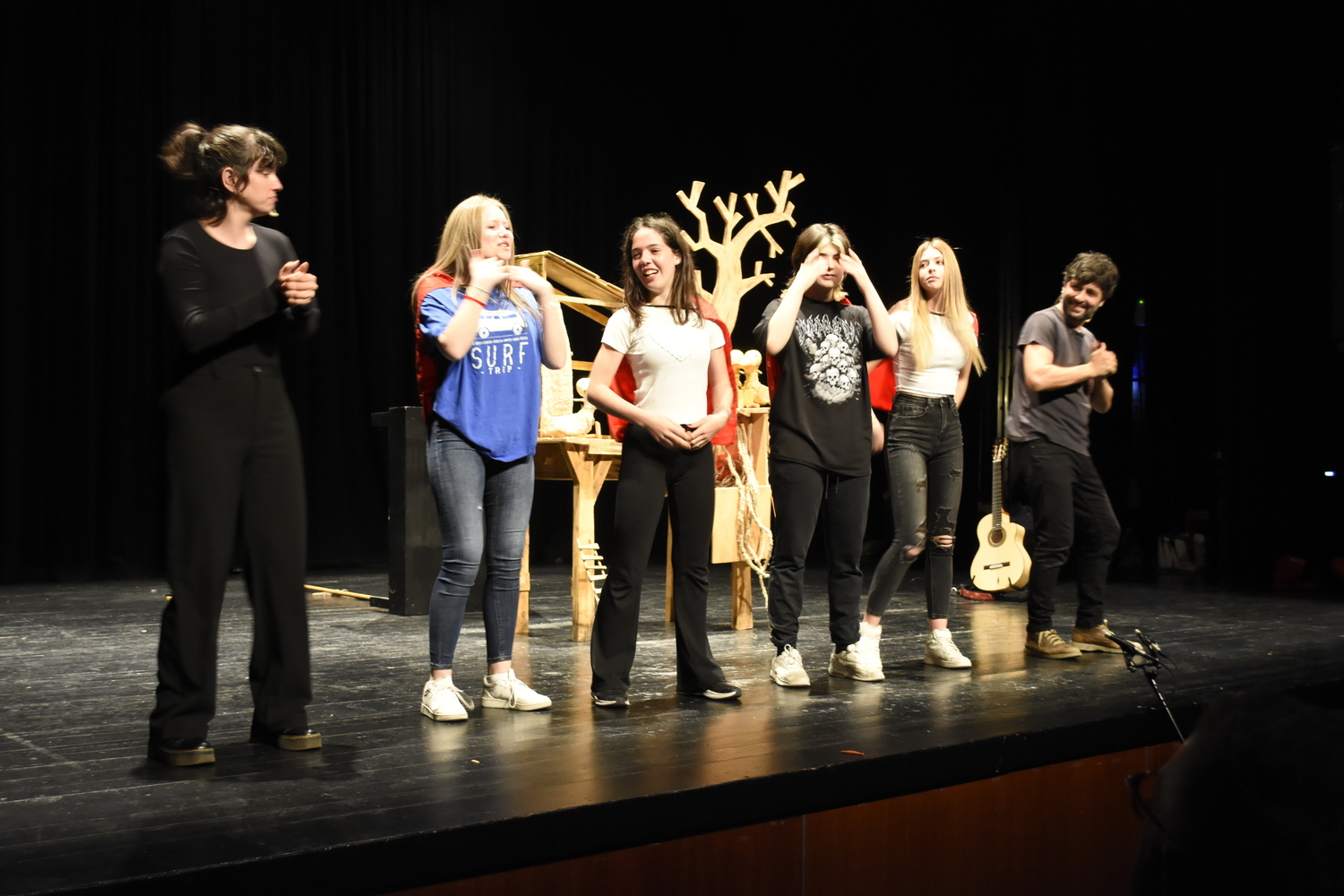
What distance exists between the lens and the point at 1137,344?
7238 mm

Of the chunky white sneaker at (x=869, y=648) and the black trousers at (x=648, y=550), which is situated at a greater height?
the black trousers at (x=648, y=550)

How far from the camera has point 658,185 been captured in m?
7.86

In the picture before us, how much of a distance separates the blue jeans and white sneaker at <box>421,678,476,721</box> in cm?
4

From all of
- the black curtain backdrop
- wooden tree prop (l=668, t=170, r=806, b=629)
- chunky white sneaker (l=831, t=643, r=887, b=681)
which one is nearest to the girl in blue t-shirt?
chunky white sneaker (l=831, t=643, r=887, b=681)

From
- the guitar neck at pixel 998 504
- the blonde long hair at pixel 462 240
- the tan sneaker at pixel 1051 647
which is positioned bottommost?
the tan sneaker at pixel 1051 647

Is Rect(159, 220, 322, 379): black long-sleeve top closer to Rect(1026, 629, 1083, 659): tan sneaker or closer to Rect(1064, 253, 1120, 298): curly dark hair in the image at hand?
Rect(1064, 253, 1120, 298): curly dark hair

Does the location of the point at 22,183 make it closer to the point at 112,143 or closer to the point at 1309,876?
the point at 112,143

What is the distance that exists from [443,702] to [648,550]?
596 mm

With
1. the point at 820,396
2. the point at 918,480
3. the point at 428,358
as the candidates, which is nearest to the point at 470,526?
the point at 428,358

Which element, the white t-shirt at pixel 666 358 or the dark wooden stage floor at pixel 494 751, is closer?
the dark wooden stage floor at pixel 494 751

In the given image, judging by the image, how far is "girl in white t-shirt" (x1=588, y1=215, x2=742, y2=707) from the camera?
2779mm

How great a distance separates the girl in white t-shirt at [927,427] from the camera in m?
3.24

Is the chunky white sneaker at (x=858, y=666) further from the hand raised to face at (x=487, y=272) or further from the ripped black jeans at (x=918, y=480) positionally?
the hand raised to face at (x=487, y=272)

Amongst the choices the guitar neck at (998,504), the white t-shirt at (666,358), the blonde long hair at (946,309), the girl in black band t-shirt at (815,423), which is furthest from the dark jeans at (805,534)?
the guitar neck at (998,504)
